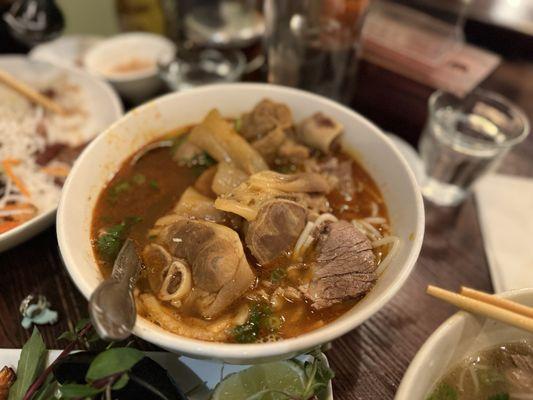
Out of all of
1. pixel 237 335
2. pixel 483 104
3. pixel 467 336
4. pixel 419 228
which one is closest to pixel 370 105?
pixel 483 104

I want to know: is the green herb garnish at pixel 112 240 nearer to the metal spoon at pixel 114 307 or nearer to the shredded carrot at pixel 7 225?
the metal spoon at pixel 114 307

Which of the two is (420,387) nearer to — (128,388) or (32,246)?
(128,388)

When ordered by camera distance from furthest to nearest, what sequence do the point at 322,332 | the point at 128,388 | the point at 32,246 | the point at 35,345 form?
1. the point at 32,246
2. the point at 35,345
3. the point at 128,388
4. the point at 322,332

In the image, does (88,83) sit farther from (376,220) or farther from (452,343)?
(452,343)

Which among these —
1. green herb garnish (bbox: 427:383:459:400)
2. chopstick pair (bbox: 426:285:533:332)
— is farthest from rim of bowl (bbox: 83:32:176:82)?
green herb garnish (bbox: 427:383:459:400)

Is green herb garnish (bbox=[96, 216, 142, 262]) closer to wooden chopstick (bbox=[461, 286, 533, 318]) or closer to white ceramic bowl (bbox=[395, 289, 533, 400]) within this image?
white ceramic bowl (bbox=[395, 289, 533, 400])

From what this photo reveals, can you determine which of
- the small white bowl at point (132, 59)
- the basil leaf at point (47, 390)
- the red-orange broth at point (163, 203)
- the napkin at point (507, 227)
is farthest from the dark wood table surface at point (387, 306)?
the small white bowl at point (132, 59)

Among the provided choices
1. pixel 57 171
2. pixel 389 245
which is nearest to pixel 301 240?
pixel 389 245

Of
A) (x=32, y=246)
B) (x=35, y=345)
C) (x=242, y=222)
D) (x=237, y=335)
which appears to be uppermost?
(x=242, y=222)
